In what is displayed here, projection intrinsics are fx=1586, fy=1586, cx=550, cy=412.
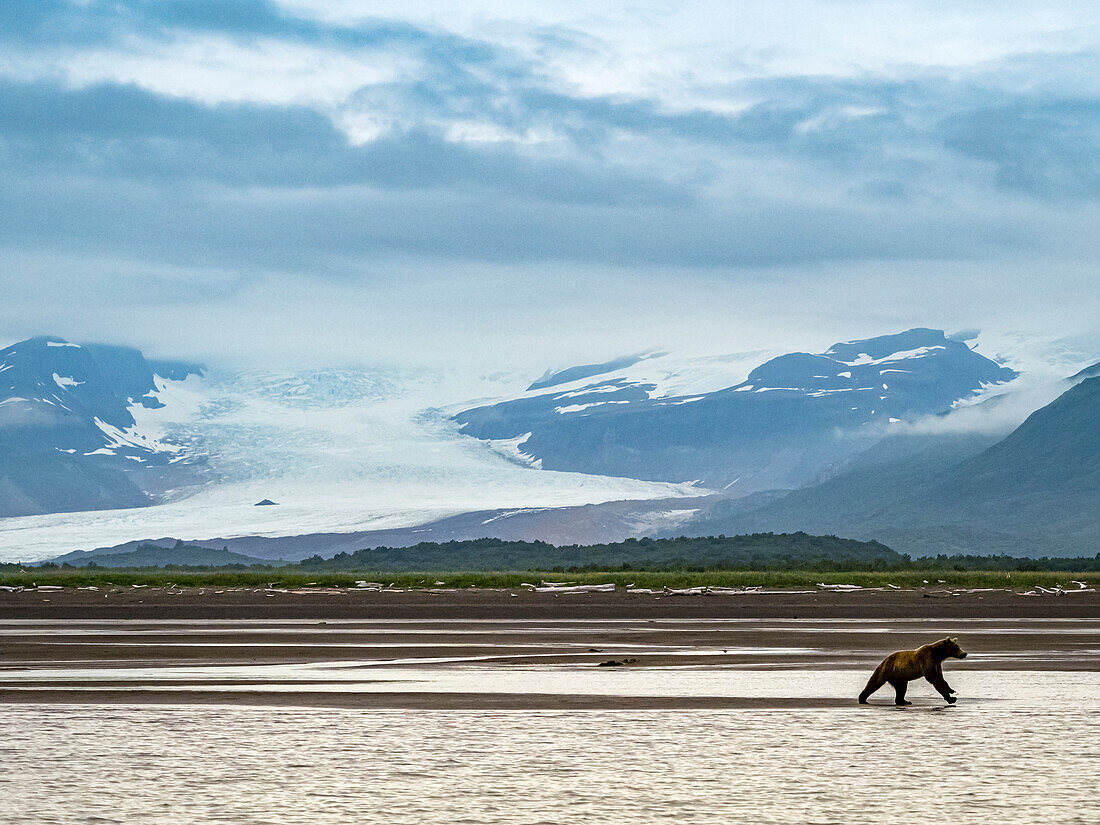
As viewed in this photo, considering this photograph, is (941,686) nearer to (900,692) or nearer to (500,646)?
(900,692)

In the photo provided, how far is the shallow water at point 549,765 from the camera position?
12367 millimetres

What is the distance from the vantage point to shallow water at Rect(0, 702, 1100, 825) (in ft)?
40.6

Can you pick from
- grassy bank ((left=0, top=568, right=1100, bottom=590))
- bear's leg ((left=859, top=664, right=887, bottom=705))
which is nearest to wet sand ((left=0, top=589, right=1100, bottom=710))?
bear's leg ((left=859, top=664, right=887, bottom=705))

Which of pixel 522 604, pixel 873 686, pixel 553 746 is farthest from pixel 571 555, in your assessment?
pixel 553 746

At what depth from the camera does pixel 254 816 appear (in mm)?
12156

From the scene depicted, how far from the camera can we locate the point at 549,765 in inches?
582

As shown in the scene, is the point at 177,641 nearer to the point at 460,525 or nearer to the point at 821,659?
the point at 821,659

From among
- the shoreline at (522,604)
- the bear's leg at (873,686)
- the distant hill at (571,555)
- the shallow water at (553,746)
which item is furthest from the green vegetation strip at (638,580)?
the bear's leg at (873,686)

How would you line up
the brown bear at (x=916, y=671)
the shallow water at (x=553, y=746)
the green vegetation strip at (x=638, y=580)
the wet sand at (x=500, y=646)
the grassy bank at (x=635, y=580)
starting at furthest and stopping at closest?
the grassy bank at (x=635, y=580), the green vegetation strip at (x=638, y=580), the wet sand at (x=500, y=646), the brown bear at (x=916, y=671), the shallow water at (x=553, y=746)

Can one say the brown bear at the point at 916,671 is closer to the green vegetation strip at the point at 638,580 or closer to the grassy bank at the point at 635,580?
the green vegetation strip at the point at 638,580

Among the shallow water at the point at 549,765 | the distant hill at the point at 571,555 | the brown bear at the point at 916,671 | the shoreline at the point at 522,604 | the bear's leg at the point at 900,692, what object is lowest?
the shallow water at the point at 549,765

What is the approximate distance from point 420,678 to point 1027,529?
175047mm

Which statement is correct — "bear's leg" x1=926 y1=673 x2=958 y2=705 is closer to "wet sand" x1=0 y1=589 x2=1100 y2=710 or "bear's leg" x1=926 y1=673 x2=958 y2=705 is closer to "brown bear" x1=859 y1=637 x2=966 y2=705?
"brown bear" x1=859 y1=637 x2=966 y2=705

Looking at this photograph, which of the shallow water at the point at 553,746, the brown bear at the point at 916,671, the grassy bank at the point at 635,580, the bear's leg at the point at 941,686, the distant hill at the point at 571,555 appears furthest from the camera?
the distant hill at the point at 571,555
